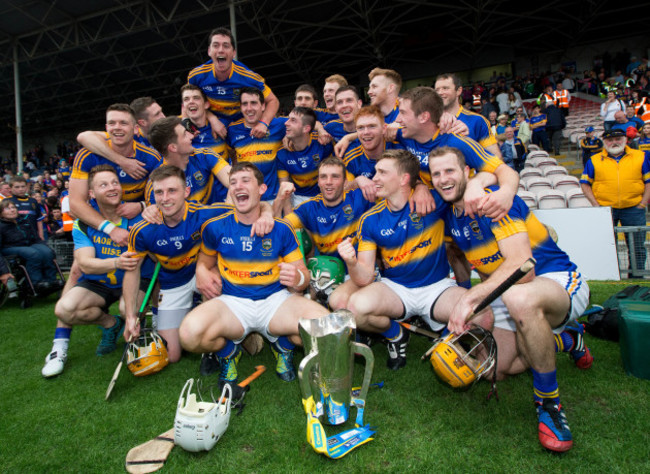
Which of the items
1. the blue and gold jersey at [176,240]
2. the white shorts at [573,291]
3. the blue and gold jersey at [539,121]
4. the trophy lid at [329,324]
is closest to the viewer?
the trophy lid at [329,324]

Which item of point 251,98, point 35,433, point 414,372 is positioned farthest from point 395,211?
point 35,433

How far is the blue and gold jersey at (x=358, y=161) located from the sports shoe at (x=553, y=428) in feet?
9.13

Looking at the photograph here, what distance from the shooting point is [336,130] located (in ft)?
17.0

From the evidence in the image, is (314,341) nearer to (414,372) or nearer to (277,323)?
(277,323)

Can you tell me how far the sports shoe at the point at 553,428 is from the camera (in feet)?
7.34

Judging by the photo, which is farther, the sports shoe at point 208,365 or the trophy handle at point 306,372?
the sports shoe at point 208,365

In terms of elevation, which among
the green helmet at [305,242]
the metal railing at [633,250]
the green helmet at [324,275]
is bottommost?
the metal railing at [633,250]

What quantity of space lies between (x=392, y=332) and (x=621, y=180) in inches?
221

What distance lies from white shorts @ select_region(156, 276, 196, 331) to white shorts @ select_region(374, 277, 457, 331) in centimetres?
218

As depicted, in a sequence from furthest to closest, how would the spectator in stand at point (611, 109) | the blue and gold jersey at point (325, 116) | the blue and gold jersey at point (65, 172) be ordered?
the blue and gold jersey at point (65, 172) < the spectator in stand at point (611, 109) < the blue and gold jersey at point (325, 116)

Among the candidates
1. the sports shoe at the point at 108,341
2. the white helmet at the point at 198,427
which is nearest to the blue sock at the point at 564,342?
the white helmet at the point at 198,427

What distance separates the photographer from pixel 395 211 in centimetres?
363

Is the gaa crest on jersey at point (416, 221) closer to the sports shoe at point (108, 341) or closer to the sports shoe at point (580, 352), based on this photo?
the sports shoe at point (580, 352)

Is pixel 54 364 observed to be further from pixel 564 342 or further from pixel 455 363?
pixel 564 342
